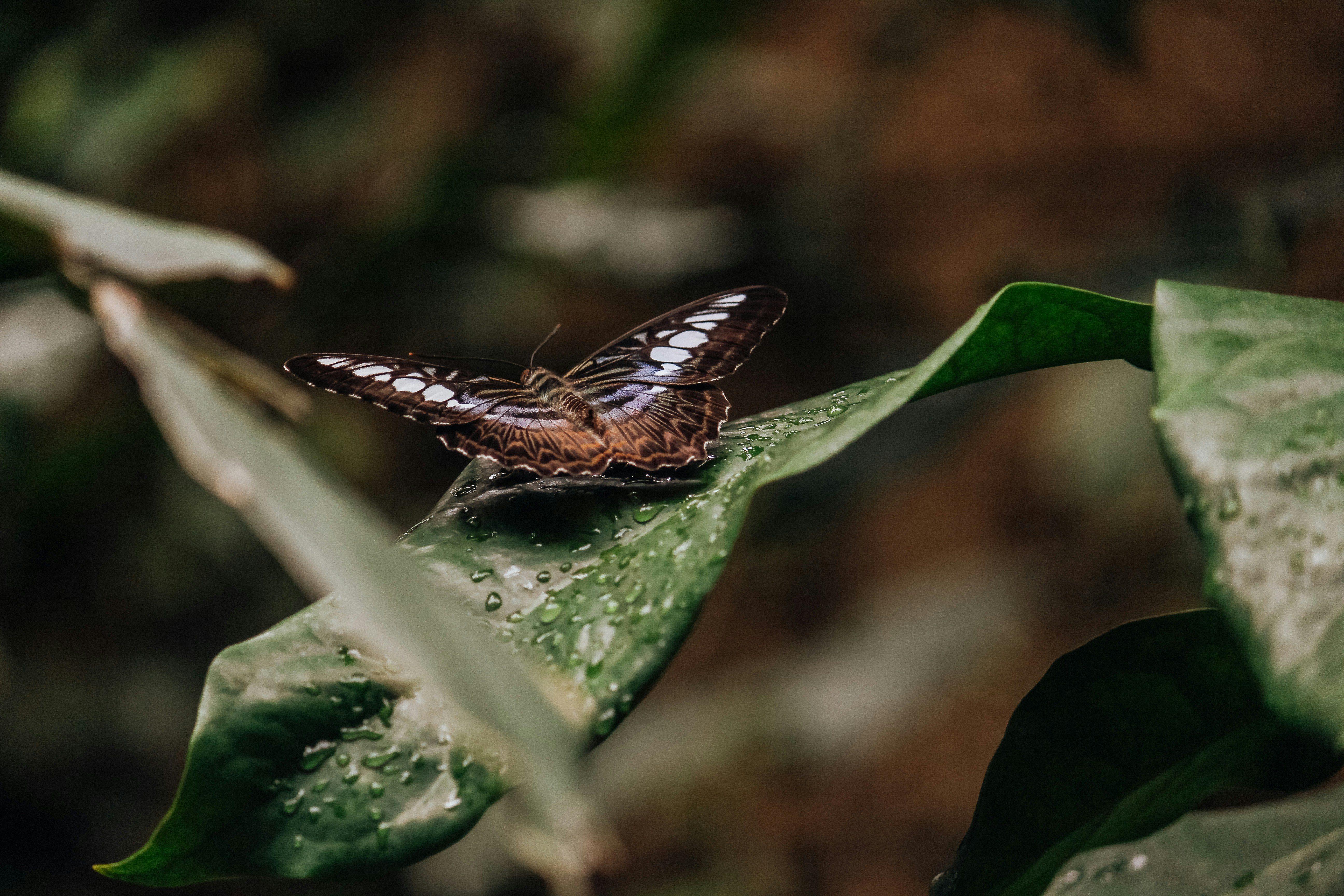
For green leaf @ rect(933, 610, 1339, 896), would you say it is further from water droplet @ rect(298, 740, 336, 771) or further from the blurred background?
the blurred background

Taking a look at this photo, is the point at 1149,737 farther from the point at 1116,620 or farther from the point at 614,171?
the point at 1116,620

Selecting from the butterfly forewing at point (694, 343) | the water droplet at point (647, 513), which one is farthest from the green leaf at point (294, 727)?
the butterfly forewing at point (694, 343)

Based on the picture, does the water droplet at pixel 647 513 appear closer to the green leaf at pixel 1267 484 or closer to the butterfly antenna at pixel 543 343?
the green leaf at pixel 1267 484

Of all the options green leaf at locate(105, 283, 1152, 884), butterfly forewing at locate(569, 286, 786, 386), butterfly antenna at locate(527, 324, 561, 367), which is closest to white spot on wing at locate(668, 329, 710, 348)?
butterfly forewing at locate(569, 286, 786, 386)

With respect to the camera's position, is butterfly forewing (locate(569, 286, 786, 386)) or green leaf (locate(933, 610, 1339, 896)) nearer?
green leaf (locate(933, 610, 1339, 896))

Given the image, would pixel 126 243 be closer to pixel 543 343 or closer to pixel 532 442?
pixel 532 442

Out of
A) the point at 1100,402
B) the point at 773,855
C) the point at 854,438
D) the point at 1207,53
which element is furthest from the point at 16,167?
the point at 1207,53
